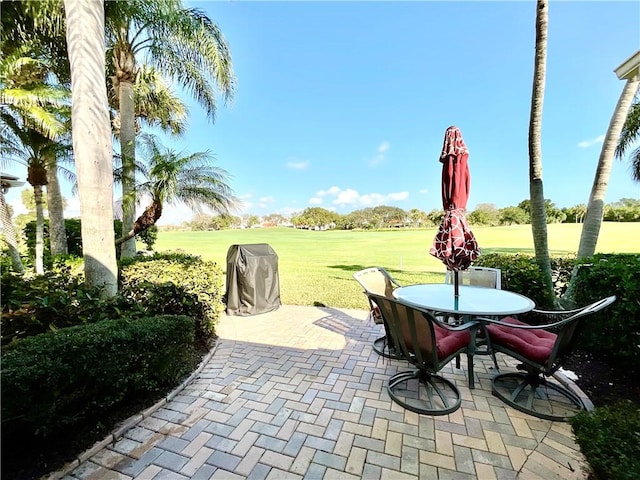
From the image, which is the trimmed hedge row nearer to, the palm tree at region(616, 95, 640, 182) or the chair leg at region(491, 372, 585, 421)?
the chair leg at region(491, 372, 585, 421)

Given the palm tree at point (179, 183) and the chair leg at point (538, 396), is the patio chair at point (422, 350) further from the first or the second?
the palm tree at point (179, 183)

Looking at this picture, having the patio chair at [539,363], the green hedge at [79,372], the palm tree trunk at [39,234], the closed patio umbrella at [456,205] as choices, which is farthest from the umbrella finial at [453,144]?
the palm tree trunk at [39,234]

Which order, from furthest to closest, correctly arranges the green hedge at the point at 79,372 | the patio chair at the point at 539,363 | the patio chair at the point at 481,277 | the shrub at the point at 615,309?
the patio chair at the point at 481,277
the shrub at the point at 615,309
the patio chair at the point at 539,363
the green hedge at the point at 79,372

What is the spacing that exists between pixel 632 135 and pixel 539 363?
13199 mm

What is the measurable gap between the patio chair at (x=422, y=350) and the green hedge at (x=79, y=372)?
6.32 feet

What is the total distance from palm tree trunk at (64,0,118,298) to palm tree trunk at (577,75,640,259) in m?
6.47

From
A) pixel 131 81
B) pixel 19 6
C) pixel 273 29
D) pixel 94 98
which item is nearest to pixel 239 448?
pixel 94 98

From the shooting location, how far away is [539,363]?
2203 mm

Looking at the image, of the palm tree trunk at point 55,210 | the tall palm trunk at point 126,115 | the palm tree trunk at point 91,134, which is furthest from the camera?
the palm tree trunk at point 55,210

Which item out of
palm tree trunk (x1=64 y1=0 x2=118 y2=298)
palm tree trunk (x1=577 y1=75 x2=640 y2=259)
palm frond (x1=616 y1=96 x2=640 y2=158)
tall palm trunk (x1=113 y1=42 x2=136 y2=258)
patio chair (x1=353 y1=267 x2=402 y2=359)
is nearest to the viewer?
palm tree trunk (x1=64 y1=0 x2=118 y2=298)

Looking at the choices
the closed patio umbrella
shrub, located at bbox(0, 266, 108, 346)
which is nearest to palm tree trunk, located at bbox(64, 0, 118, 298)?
shrub, located at bbox(0, 266, 108, 346)

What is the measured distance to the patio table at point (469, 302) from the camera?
8.23 ft

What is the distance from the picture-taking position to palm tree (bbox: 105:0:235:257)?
556 cm

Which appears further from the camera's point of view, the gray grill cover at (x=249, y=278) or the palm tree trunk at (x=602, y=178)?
the gray grill cover at (x=249, y=278)
